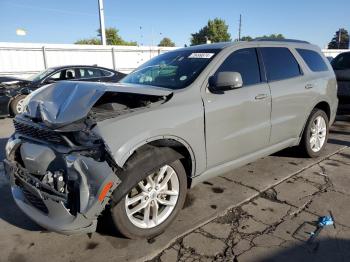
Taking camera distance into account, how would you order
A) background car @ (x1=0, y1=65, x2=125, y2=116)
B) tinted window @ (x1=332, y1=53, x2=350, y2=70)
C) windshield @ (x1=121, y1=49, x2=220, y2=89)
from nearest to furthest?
windshield @ (x1=121, y1=49, x2=220, y2=89), tinted window @ (x1=332, y1=53, x2=350, y2=70), background car @ (x1=0, y1=65, x2=125, y2=116)

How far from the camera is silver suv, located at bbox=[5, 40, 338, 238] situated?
2.58 metres

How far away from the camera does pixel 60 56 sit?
18875 millimetres

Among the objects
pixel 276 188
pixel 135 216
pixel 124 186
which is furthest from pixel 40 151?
pixel 276 188

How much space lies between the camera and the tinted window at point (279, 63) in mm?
4234

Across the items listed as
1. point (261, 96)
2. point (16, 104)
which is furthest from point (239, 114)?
point (16, 104)

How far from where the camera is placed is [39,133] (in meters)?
2.85

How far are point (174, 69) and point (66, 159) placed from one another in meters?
1.82

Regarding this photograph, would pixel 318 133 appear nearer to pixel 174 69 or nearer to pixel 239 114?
pixel 239 114

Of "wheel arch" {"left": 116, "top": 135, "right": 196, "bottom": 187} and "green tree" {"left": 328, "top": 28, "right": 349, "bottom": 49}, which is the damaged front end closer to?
"wheel arch" {"left": 116, "top": 135, "right": 196, "bottom": 187}

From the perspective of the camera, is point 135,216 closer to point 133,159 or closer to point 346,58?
point 133,159

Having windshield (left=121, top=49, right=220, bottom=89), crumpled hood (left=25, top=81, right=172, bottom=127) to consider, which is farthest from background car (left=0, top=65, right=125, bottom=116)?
crumpled hood (left=25, top=81, right=172, bottom=127)

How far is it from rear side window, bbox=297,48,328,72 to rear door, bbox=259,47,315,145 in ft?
0.90

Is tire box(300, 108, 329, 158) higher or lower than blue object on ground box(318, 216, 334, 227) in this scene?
higher

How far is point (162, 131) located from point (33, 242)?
1.61 meters
